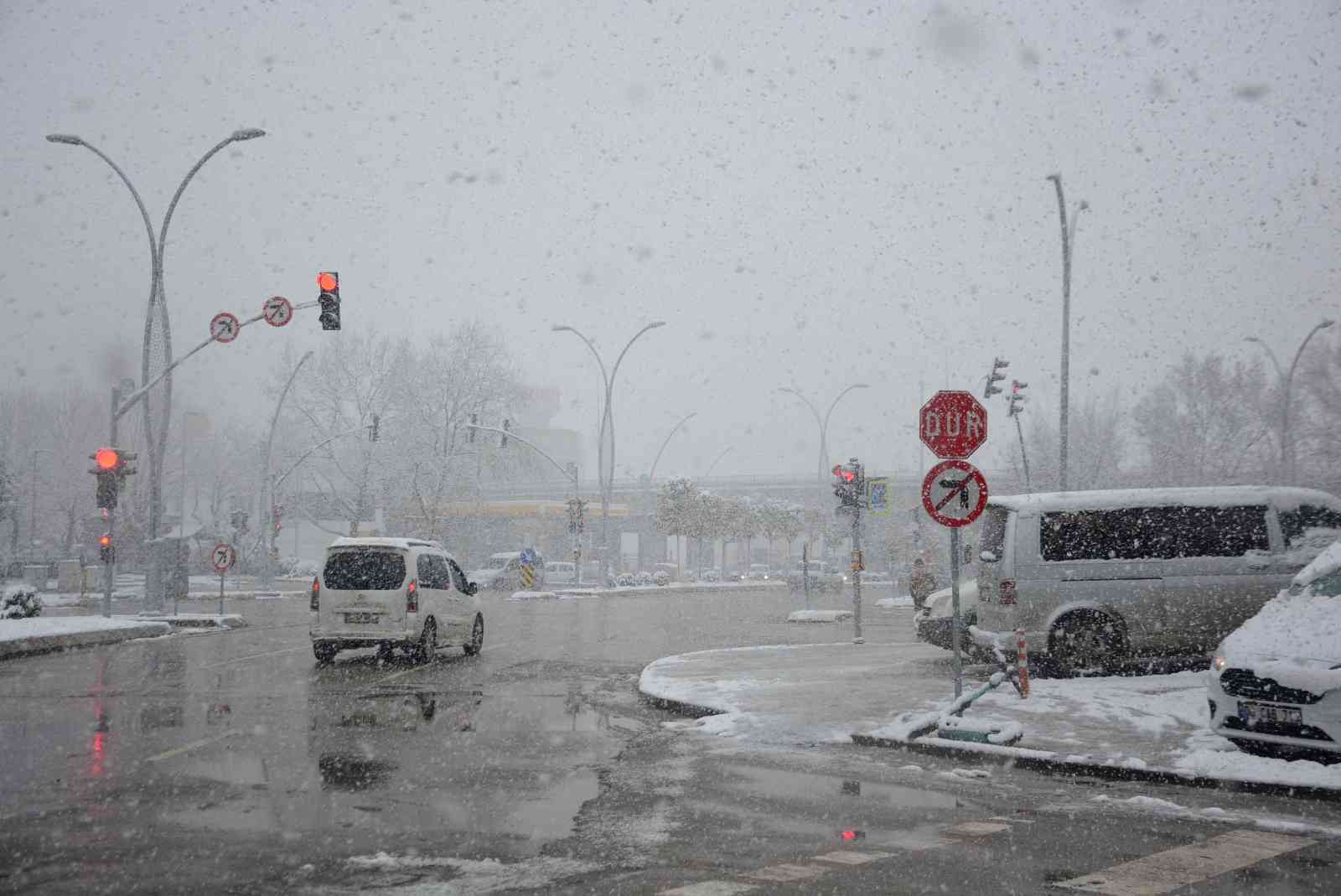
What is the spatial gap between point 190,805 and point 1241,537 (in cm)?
1190

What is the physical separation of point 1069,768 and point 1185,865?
2811 mm

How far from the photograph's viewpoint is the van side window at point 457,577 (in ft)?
64.1

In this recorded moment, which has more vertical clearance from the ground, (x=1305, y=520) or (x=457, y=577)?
(x=1305, y=520)

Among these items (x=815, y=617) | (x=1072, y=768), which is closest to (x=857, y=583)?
(x=815, y=617)

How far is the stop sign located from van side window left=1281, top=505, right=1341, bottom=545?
179 inches

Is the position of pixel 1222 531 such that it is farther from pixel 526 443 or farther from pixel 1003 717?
pixel 526 443

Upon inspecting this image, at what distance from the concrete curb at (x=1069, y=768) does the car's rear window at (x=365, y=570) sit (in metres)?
9.30

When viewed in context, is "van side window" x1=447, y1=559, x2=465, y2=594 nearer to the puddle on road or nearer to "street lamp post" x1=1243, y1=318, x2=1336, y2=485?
the puddle on road

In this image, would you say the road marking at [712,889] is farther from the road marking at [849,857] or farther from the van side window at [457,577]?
the van side window at [457,577]

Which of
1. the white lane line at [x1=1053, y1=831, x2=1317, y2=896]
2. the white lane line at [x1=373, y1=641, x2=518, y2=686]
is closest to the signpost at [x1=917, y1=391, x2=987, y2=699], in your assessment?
the white lane line at [x1=1053, y1=831, x2=1317, y2=896]

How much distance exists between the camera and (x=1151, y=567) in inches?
551

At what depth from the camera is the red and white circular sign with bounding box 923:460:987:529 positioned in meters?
11.3

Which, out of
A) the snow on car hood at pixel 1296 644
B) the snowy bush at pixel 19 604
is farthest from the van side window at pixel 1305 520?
the snowy bush at pixel 19 604

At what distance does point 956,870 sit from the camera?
5969 millimetres
